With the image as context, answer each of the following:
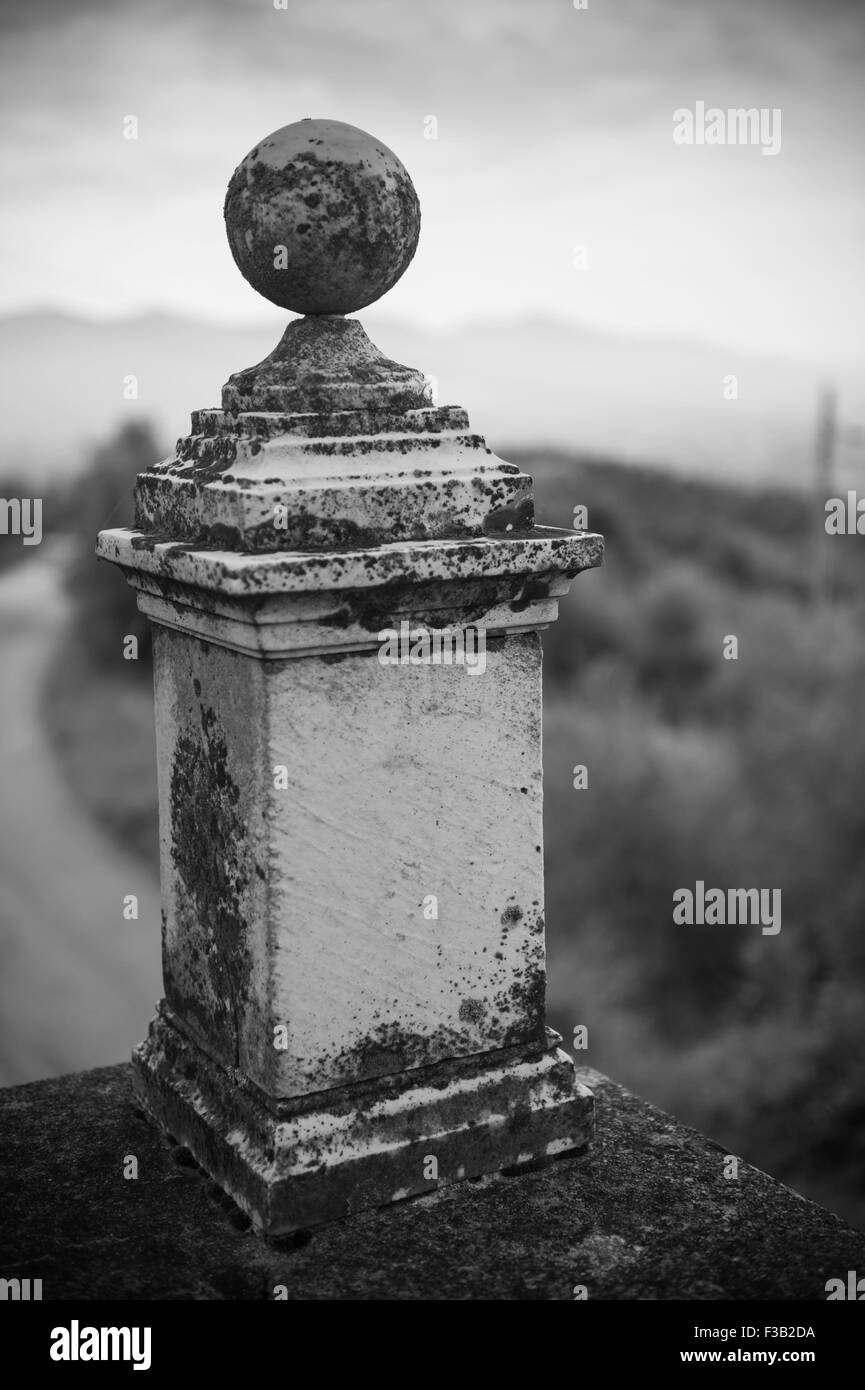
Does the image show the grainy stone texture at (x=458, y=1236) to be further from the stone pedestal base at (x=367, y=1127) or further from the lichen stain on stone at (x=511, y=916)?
the lichen stain on stone at (x=511, y=916)

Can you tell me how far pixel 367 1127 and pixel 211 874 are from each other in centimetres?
57

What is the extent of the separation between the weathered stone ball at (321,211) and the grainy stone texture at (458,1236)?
69.7 inches

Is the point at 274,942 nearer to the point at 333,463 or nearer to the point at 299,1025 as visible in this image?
the point at 299,1025

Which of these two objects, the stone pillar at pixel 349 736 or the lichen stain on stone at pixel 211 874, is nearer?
the stone pillar at pixel 349 736

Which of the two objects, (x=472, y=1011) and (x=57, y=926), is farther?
(x=57, y=926)

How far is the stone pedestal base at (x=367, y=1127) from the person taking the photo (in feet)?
8.48

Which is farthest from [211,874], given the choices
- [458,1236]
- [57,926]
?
[57,926]

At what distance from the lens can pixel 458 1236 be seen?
2.63 meters

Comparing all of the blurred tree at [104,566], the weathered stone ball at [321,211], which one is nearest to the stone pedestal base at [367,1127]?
the weathered stone ball at [321,211]

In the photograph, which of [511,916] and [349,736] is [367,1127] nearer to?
[511,916]

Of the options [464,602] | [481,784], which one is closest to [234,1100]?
[481,784]

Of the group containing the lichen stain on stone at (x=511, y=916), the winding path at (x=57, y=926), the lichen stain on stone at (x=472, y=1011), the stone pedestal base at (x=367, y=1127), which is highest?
the lichen stain on stone at (x=511, y=916)

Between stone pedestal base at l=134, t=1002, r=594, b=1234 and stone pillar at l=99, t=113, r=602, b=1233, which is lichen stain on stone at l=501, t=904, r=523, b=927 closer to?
stone pillar at l=99, t=113, r=602, b=1233
